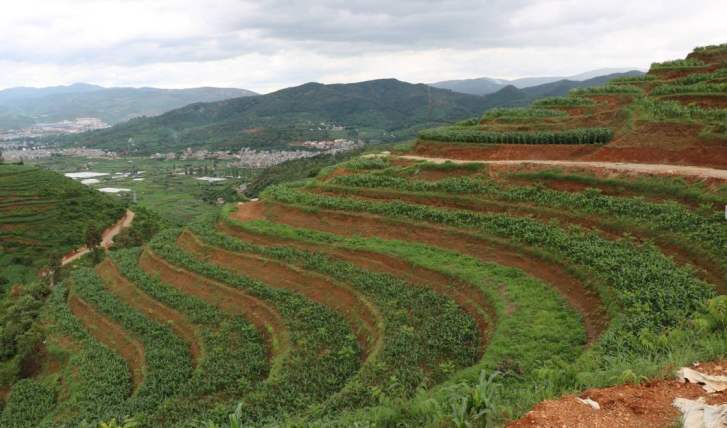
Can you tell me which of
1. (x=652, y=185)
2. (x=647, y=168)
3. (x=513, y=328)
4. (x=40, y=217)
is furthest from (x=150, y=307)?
(x=40, y=217)

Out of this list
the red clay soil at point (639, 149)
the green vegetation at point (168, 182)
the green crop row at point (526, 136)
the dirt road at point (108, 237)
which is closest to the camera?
the red clay soil at point (639, 149)

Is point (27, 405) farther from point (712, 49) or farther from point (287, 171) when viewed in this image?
point (287, 171)

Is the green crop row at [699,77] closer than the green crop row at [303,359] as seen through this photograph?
No

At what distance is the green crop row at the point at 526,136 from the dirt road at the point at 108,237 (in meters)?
36.6

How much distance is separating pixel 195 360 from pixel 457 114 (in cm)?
17859

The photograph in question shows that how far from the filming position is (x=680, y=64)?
122ft

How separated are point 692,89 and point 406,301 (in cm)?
2618

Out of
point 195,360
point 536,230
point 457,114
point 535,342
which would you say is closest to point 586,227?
point 536,230

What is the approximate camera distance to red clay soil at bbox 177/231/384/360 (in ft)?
55.7

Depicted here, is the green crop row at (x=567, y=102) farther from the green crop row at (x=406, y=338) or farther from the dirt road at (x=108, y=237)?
the dirt road at (x=108, y=237)

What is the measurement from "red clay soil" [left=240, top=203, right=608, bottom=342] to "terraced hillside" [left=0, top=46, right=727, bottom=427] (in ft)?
0.27

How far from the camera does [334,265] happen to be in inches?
857

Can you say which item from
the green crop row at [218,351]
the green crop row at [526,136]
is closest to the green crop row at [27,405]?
the green crop row at [218,351]

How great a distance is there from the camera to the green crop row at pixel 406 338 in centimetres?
1267
